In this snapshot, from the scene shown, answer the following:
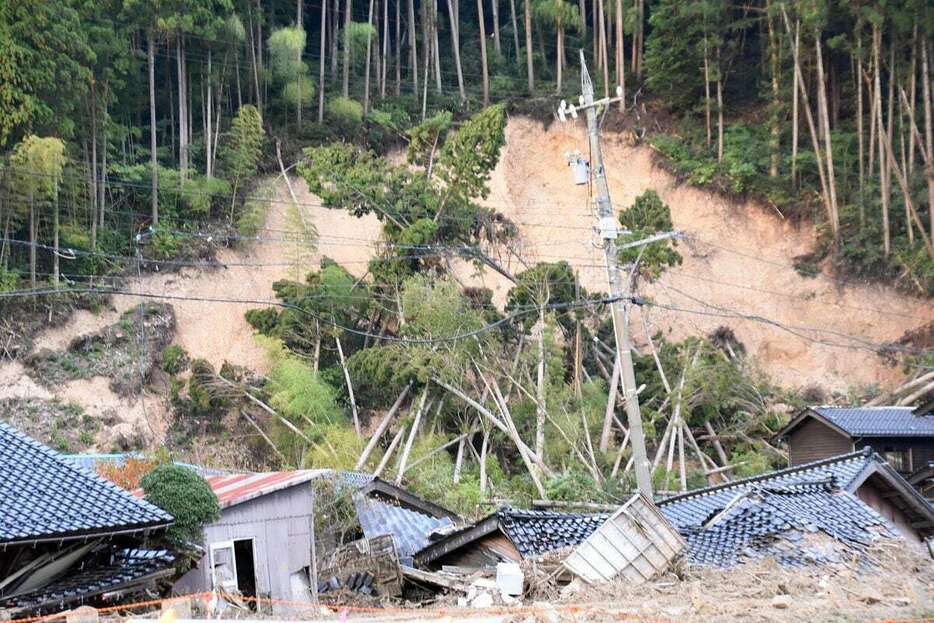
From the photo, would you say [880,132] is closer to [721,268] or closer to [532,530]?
[721,268]

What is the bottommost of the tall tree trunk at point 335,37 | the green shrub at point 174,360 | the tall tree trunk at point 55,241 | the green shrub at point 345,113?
the green shrub at point 174,360

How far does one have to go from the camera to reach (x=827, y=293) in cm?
3161

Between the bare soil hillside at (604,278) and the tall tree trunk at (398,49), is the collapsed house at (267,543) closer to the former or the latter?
the bare soil hillside at (604,278)

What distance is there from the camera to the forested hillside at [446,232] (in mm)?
24375

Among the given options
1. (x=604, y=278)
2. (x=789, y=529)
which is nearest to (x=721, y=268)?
(x=604, y=278)

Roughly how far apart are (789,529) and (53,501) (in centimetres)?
882

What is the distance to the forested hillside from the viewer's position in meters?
24.4

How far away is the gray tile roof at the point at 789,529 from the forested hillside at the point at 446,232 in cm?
572

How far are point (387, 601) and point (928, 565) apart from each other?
6571 mm

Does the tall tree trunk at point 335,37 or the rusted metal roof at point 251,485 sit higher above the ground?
the tall tree trunk at point 335,37

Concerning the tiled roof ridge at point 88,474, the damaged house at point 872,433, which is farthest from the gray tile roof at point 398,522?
the damaged house at point 872,433

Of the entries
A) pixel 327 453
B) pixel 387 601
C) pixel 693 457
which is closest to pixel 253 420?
pixel 327 453

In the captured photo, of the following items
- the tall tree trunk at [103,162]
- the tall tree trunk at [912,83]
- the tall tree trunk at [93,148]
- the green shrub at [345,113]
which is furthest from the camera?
the green shrub at [345,113]

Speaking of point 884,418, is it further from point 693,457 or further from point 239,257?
point 239,257
